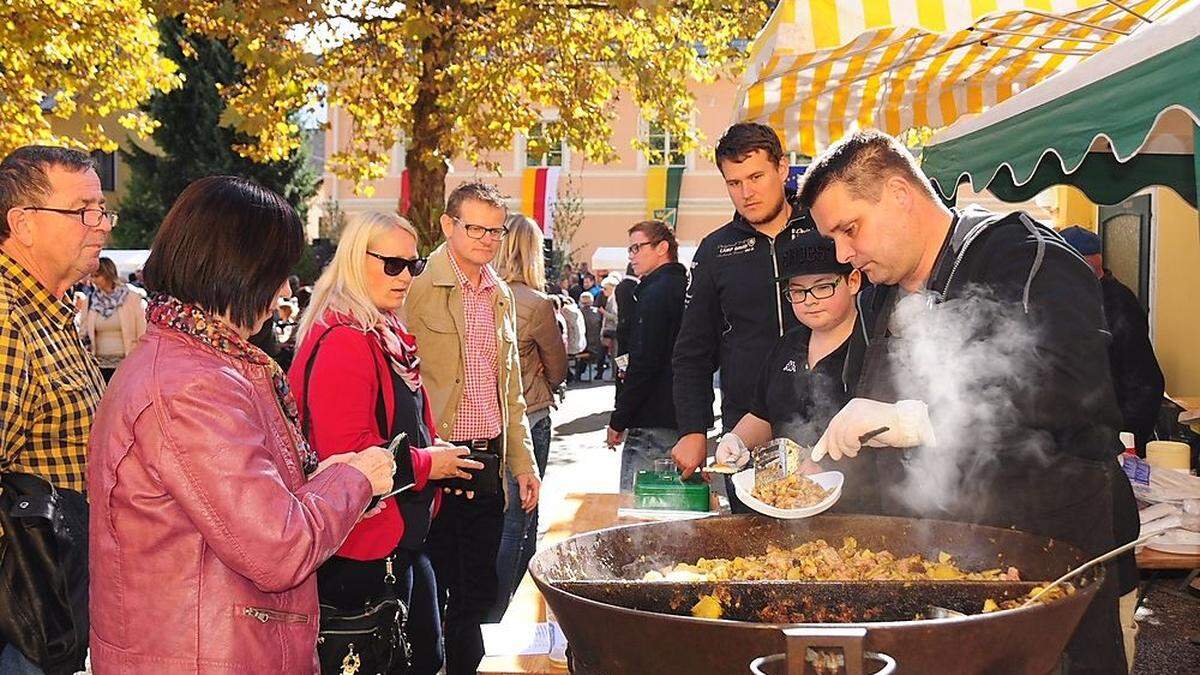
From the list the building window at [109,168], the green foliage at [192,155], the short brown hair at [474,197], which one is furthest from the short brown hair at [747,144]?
the building window at [109,168]

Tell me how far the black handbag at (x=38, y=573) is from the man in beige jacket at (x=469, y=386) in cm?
164

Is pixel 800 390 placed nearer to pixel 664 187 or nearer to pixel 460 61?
pixel 460 61

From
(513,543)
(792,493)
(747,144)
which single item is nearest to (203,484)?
(792,493)

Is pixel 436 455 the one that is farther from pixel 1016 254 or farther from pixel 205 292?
pixel 1016 254

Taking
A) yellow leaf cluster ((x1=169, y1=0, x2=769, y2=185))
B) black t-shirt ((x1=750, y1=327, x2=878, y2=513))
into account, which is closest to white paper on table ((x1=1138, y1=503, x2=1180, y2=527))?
black t-shirt ((x1=750, y1=327, x2=878, y2=513))

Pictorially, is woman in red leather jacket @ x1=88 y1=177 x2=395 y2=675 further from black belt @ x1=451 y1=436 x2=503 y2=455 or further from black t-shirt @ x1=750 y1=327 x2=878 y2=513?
black belt @ x1=451 y1=436 x2=503 y2=455

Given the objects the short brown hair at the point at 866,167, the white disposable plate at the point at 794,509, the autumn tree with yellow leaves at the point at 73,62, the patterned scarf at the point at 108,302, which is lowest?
the patterned scarf at the point at 108,302

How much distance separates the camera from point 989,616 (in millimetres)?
1877

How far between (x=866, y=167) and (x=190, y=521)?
1641 mm

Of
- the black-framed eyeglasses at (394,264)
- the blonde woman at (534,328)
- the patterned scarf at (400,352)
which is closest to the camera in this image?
the patterned scarf at (400,352)

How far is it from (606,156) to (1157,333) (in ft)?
22.4

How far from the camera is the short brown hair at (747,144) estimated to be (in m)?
4.13

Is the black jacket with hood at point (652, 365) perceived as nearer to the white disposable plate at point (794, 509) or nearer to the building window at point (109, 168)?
the white disposable plate at point (794, 509)

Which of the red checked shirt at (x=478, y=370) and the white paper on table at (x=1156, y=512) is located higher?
the red checked shirt at (x=478, y=370)
